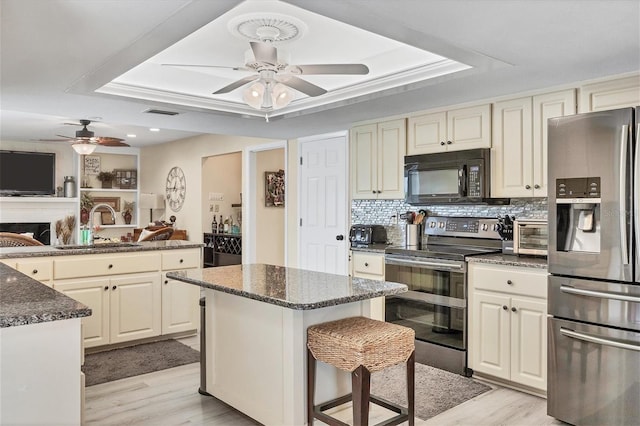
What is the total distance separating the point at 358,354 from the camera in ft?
7.09

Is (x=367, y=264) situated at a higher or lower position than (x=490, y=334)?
higher

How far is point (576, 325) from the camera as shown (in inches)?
106

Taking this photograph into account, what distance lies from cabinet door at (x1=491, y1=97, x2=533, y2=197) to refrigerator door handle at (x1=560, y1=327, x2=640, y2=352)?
1.11 meters

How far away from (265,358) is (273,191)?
4537mm

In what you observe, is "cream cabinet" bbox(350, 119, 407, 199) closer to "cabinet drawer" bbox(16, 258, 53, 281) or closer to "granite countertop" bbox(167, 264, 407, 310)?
"granite countertop" bbox(167, 264, 407, 310)

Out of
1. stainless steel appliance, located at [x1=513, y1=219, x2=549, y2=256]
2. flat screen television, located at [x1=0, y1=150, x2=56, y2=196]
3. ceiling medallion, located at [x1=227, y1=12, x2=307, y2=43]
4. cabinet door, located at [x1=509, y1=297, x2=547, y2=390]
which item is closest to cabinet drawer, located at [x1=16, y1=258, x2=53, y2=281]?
ceiling medallion, located at [x1=227, y1=12, x2=307, y2=43]

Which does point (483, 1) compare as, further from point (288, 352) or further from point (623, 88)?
point (288, 352)

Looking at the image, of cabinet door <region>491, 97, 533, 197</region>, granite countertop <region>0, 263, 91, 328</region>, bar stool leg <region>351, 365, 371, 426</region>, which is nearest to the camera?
granite countertop <region>0, 263, 91, 328</region>

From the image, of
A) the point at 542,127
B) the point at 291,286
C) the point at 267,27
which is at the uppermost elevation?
the point at 267,27

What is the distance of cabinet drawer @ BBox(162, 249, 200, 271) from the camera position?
4418mm

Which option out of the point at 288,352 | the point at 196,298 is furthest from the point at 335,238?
the point at 288,352

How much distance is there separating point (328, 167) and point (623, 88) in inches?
124

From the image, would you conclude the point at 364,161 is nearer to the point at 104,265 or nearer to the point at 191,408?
the point at 104,265

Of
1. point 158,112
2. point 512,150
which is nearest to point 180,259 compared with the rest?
point 158,112
